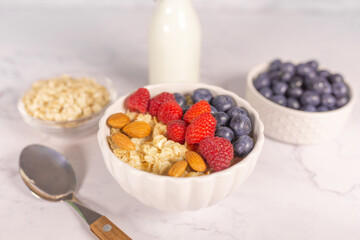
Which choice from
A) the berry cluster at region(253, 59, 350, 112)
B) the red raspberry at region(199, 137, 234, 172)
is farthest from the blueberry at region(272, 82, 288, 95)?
the red raspberry at region(199, 137, 234, 172)

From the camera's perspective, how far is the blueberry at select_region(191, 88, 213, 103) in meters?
0.69

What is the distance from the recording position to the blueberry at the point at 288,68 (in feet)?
2.83

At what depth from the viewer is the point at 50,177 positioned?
695 millimetres

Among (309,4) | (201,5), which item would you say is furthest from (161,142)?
(309,4)

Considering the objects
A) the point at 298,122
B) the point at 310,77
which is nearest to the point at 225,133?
the point at 298,122

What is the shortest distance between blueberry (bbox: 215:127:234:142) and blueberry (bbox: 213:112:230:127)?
0.02 metres

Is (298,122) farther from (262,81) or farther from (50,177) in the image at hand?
(50,177)

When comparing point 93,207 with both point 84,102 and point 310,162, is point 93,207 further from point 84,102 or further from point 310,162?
point 310,162

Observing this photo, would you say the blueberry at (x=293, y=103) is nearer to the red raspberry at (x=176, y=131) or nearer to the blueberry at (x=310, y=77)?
the blueberry at (x=310, y=77)

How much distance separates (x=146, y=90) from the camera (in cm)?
70

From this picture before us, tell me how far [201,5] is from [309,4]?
450 millimetres

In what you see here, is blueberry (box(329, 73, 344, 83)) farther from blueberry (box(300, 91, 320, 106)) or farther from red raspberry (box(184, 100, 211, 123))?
red raspberry (box(184, 100, 211, 123))

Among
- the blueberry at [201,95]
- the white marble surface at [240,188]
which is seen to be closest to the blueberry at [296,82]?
the white marble surface at [240,188]

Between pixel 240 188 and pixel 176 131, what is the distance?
207 mm
